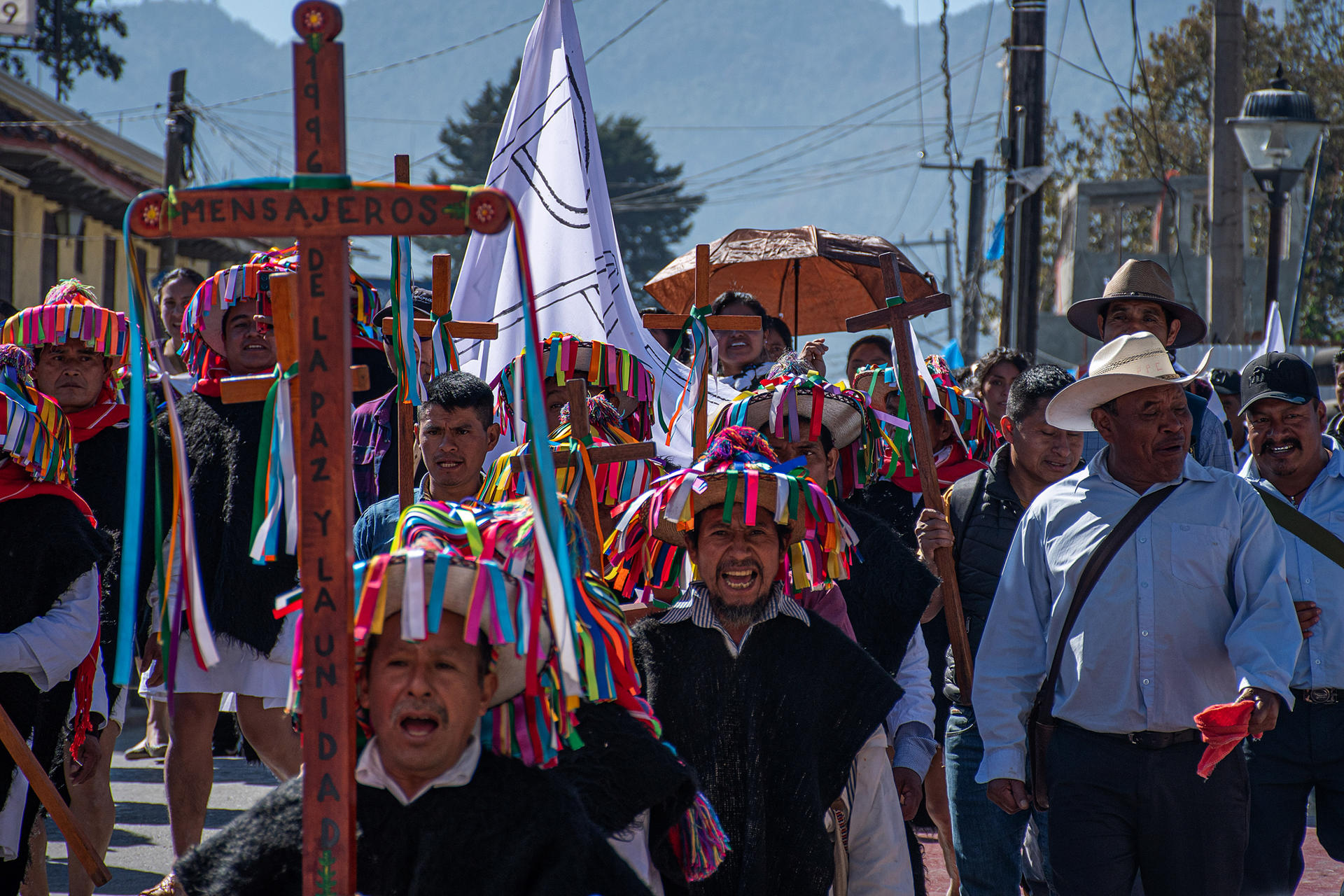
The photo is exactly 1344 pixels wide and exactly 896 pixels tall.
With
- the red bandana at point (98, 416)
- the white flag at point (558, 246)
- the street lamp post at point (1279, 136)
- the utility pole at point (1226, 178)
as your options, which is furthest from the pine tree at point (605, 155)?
the red bandana at point (98, 416)

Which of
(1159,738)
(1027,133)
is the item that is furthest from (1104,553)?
(1027,133)

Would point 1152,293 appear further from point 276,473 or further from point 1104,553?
point 276,473

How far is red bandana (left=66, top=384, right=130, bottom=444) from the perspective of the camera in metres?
5.92

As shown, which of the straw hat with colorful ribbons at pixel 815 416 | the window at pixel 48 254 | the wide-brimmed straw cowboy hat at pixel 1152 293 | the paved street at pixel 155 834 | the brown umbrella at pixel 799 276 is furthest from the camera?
the window at pixel 48 254

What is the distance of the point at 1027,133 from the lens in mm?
13773

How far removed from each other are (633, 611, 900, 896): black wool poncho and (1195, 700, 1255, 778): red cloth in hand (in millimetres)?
804

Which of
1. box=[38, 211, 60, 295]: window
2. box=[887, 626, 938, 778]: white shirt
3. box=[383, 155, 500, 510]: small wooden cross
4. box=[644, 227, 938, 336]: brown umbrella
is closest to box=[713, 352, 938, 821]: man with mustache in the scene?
box=[887, 626, 938, 778]: white shirt

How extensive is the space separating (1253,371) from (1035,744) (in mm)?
1804

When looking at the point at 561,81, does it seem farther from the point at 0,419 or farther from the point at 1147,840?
the point at 1147,840

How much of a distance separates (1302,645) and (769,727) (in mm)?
2121

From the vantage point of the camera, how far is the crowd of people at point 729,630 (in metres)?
2.81

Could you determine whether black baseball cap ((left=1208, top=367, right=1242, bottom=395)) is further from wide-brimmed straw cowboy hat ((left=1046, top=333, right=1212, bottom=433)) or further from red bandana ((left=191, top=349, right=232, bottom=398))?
red bandana ((left=191, top=349, right=232, bottom=398))

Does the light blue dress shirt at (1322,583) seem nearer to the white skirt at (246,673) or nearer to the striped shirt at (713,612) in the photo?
the striped shirt at (713,612)

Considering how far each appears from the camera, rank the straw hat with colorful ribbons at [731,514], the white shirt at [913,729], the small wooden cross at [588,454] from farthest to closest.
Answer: the small wooden cross at [588,454] < the white shirt at [913,729] < the straw hat with colorful ribbons at [731,514]
